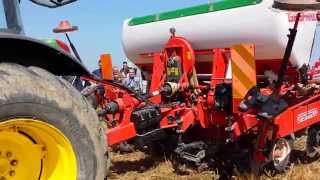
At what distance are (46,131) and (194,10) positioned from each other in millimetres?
3468

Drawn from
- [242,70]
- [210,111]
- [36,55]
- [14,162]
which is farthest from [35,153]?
[210,111]

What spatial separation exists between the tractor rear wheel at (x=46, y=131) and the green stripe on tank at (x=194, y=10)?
2848 mm

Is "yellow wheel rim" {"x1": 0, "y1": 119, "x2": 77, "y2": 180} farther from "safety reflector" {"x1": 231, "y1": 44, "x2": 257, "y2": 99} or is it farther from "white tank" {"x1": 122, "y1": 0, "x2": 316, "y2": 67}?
"white tank" {"x1": 122, "y1": 0, "x2": 316, "y2": 67}

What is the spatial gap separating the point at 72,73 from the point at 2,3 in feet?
1.86

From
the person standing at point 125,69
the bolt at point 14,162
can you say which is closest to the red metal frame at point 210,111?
the bolt at point 14,162

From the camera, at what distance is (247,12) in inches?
197

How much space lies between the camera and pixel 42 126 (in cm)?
248

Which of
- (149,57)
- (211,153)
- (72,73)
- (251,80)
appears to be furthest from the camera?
(149,57)

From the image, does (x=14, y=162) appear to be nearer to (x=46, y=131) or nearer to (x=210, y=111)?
(x=46, y=131)

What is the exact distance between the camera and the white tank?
190 inches

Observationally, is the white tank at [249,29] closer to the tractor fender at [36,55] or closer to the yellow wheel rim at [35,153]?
the tractor fender at [36,55]

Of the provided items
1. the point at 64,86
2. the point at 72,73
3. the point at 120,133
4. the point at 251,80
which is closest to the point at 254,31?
the point at 251,80

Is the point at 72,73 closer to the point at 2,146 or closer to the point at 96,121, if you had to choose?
the point at 96,121

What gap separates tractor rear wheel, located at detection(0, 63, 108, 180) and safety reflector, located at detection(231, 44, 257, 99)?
2.03 meters
